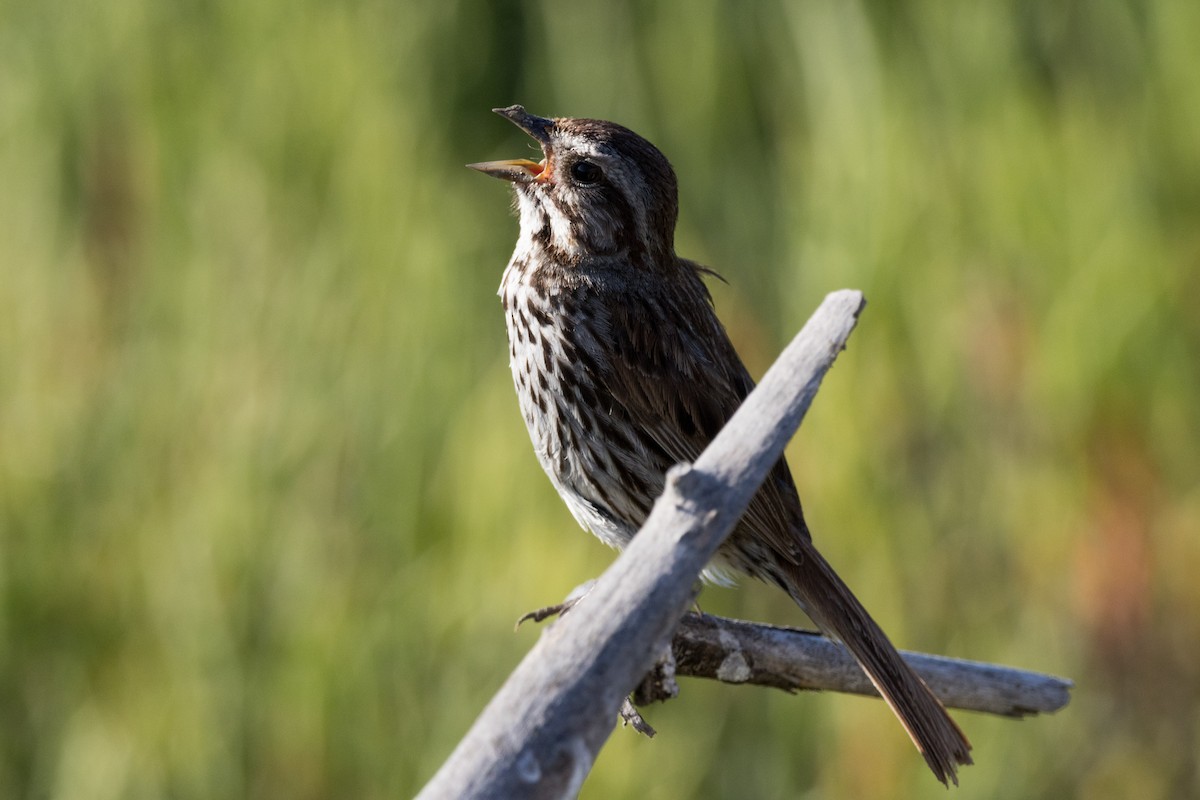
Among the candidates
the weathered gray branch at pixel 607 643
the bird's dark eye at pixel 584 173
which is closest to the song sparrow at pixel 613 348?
the bird's dark eye at pixel 584 173

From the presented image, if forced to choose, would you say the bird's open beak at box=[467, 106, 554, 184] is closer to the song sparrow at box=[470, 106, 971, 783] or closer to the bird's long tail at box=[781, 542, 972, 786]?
the song sparrow at box=[470, 106, 971, 783]

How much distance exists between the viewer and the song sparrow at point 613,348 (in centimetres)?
255

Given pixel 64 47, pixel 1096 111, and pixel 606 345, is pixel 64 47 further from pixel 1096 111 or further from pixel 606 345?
pixel 1096 111

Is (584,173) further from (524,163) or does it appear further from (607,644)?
(607,644)

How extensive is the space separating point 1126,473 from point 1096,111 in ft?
3.43

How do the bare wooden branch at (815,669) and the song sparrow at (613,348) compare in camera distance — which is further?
the song sparrow at (613,348)

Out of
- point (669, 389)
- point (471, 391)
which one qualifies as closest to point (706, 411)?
point (669, 389)

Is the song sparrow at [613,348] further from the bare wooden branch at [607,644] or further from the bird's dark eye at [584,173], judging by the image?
the bare wooden branch at [607,644]

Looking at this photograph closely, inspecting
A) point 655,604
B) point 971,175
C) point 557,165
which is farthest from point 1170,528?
point 655,604

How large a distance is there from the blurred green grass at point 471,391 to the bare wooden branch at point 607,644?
1613 millimetres

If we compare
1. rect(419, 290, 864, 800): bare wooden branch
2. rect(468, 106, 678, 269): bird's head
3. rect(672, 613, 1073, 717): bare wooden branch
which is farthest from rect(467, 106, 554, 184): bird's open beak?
rect(419, 290, 864, 800): bare wooden branch

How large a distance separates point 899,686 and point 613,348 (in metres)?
0.69

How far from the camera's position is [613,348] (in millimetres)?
2555

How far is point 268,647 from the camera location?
3143mm
